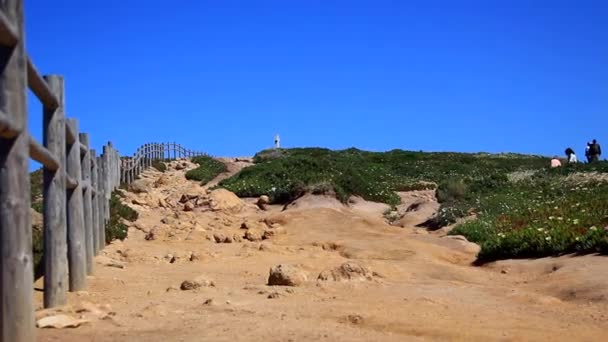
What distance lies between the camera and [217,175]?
31062mm

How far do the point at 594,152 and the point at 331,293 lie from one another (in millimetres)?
25781

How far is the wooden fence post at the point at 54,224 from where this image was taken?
642 centimetres

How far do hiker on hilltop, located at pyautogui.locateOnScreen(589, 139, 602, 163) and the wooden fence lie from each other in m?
25.7

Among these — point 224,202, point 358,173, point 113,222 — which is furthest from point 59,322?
point 358,173

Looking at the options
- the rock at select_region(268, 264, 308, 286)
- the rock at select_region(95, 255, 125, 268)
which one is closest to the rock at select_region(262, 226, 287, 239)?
the rock at select_region(95, 255, 125, 268)

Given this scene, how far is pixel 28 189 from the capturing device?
4.82 metres

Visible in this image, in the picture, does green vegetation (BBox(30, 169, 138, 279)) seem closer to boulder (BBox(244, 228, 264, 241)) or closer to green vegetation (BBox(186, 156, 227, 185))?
boulder (BBox(244, 228, 264, 241))

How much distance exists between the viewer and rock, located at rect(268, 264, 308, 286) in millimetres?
7898

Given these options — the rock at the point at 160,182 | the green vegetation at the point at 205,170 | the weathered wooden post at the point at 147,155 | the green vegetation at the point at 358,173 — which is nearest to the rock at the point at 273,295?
the green vegetation at the point at 358,173

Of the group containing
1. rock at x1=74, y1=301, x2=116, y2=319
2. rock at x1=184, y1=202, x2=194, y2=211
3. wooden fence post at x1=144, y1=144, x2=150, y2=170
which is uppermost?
wooden fence post at x1=144, y1=144, x2=150, y2=170

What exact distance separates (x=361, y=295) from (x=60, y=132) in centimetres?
343

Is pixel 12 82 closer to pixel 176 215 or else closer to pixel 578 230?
pixel 578 230

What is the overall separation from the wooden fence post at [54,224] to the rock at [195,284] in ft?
4.93

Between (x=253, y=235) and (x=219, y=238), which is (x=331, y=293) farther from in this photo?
(x=253, y=235)
